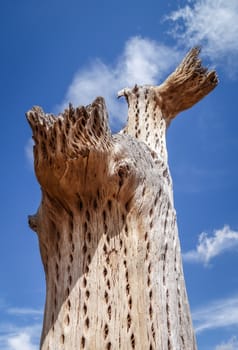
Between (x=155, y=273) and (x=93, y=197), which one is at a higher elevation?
(x=93, y=197)

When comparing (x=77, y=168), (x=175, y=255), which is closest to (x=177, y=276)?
(x=175, y=255)

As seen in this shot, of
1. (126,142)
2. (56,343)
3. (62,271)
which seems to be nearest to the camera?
(56,343)

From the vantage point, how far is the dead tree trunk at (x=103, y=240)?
2.13 meters

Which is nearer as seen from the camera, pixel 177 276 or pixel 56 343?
pixel 56 343

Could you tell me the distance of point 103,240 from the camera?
2.36 metres

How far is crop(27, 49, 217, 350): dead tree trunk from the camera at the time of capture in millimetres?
2129

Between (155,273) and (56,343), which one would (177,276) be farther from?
(56,343)

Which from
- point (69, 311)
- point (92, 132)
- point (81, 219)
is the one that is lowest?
point (69, 311)

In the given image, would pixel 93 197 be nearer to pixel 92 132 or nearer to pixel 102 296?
pixel 92 132

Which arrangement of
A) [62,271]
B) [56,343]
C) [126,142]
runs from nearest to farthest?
[56,343]
[62,271]
[126,142]

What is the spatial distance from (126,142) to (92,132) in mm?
305

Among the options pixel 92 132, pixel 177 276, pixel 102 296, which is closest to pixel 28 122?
pixel 92 132

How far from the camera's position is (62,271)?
7.73 ft

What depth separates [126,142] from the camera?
8.91ft
